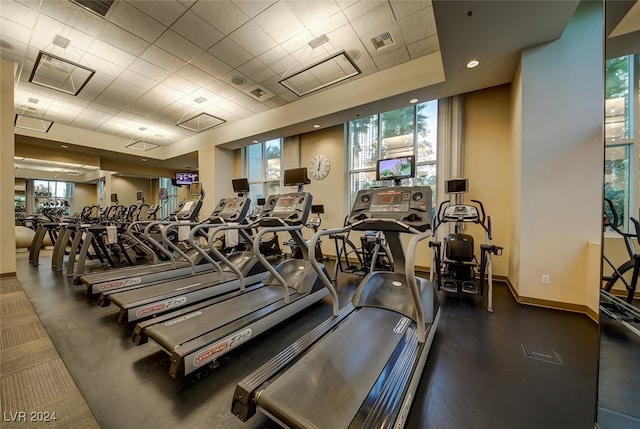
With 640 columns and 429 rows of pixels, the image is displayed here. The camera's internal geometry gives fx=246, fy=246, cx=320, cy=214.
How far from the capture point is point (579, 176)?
3.05 meters

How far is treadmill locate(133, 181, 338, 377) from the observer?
1.95m

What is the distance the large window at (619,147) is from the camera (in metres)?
1.18

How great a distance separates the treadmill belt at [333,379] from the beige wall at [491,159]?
11.7 feet

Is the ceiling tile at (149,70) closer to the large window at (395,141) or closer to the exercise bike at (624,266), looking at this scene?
the large window at (395,141)

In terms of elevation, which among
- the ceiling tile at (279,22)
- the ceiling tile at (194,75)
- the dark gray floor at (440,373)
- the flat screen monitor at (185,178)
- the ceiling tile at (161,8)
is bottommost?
the dark gray floor at (440,373)

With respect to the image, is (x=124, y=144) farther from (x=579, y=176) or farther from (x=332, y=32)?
(x=579, y=176)

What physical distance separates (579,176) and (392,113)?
3.64m

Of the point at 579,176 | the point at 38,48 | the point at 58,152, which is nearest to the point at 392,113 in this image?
the point at 579,176

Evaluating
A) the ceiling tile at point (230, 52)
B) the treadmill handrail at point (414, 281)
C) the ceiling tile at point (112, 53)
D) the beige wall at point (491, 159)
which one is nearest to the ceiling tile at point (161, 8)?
the ceiling tile at point (230, 52)

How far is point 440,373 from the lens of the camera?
6.39 ft

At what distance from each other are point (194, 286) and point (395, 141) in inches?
195

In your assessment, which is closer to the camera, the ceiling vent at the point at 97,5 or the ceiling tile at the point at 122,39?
the ceiling vent at the point at 97,5

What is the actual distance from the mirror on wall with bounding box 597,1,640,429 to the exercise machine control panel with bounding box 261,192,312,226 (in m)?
2.63

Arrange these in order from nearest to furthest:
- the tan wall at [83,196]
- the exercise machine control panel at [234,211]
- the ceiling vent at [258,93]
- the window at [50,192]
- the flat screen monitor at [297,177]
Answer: the exercise machine control panel at [234,211], the flat screen monitor at [297,177], the ceiling vent at [258,93], the window at [50,192], the tan wall at [83,196]
